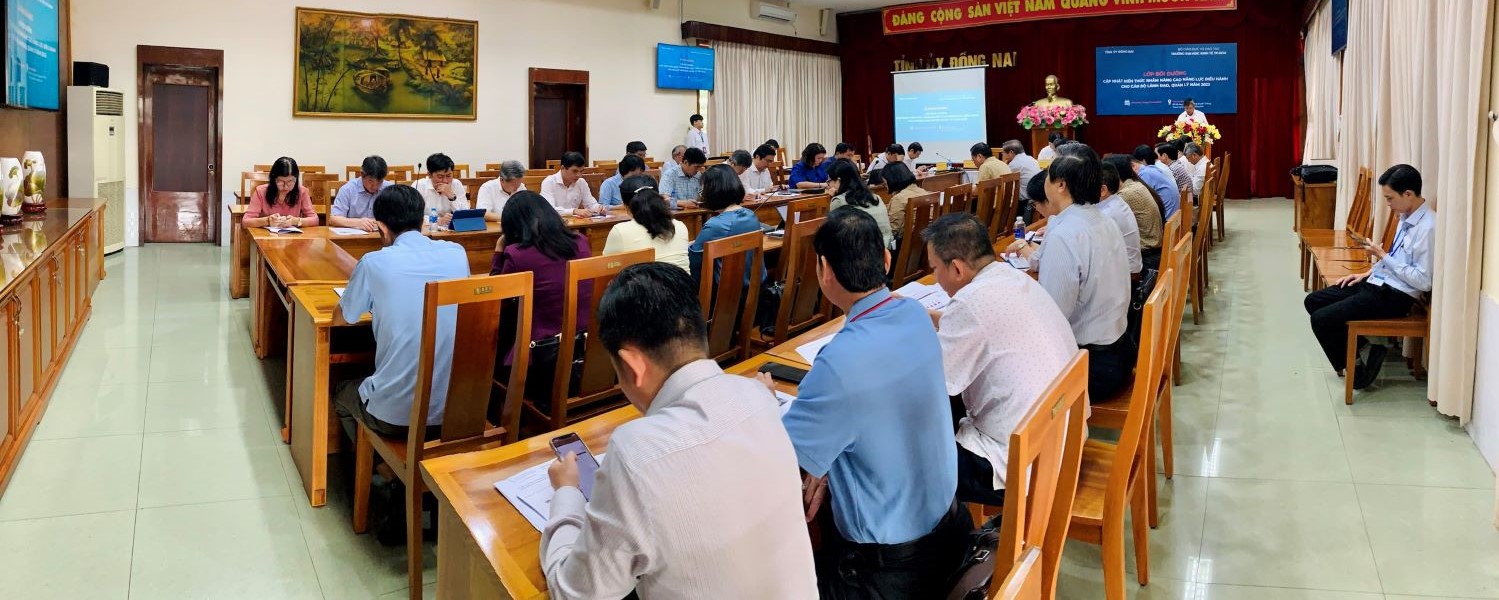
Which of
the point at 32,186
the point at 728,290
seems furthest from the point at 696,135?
the point at 728,290

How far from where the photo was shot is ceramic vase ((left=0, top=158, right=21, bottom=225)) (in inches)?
193

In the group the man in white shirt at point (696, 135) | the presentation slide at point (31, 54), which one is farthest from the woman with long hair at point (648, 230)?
the man in white shirt at point (696, 135)

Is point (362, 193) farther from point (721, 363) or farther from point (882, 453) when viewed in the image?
point (882, 453)

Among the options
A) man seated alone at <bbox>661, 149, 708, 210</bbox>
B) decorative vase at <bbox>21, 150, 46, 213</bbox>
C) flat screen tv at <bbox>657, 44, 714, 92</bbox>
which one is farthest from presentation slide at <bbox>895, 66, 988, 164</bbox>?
decorative vase at <bbox>21, 150, 46, 213</bbox>

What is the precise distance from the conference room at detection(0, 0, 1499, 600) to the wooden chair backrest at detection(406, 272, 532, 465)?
1 cm

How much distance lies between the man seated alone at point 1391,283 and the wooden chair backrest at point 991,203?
2.15 meters

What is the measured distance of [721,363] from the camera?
359cm

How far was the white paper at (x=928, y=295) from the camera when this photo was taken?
9.94 ft

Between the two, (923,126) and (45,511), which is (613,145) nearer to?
(923,126)

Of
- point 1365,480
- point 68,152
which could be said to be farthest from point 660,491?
point 68,152

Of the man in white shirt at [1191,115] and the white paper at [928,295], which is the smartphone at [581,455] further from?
the man in white shirt at [1191,115]

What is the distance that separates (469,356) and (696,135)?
34.5 ft

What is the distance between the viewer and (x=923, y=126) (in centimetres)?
1523

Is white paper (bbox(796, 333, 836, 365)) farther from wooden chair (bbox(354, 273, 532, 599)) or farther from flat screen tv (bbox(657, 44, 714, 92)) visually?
flat screen tv (bbox(657, 44, 714, 92))
